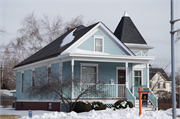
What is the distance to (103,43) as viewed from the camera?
2141cm

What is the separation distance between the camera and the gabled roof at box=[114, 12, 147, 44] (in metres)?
26.5

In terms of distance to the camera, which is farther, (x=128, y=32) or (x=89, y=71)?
(x=128, y=32)

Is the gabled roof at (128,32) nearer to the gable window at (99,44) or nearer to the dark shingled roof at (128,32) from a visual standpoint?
the dark shingled roof at (128,32)

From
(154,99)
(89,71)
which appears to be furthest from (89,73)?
(154,99)

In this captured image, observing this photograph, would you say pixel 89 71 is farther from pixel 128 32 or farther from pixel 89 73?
pixel 128 32

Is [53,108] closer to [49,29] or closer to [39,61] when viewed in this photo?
[39,61]

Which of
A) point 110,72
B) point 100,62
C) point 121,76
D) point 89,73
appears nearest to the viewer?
point 89,73

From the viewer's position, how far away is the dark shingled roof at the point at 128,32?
2647 centimetres

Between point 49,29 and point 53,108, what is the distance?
892 inches

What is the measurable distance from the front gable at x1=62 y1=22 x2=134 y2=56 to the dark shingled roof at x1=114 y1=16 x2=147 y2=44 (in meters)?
4.37

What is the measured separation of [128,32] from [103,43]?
6575 mm

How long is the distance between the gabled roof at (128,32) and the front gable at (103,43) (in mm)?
4365

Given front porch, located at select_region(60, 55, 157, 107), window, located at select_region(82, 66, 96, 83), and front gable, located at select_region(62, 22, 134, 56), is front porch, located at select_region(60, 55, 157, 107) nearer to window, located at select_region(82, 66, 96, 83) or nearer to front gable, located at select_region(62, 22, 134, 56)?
window, located at select_region(82, 66, 96, 83)

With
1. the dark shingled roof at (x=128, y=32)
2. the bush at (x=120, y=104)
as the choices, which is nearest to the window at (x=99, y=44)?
the bush at (x=120, y=104)
